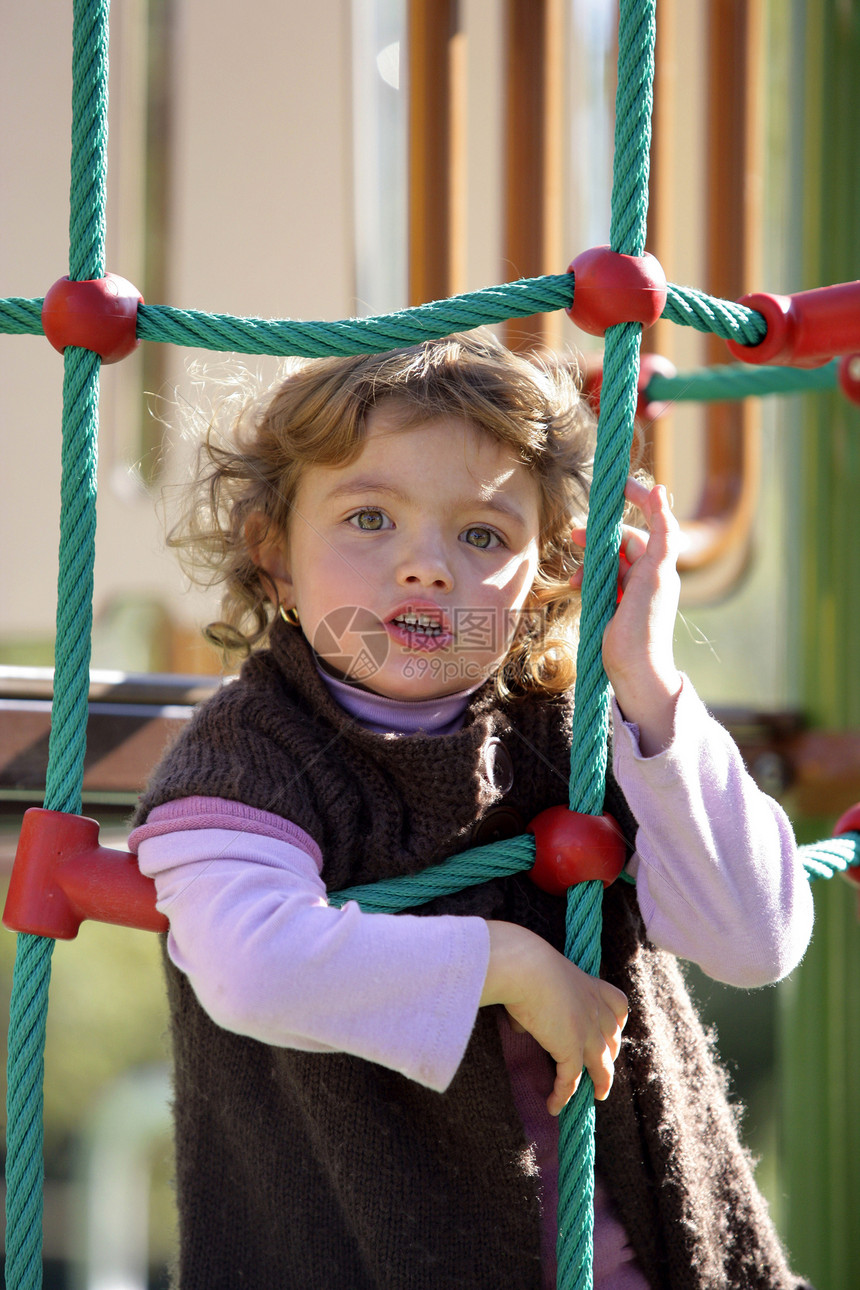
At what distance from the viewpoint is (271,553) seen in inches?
33.4

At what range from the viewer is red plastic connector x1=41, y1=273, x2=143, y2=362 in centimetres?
64

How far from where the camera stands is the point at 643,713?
67 cm

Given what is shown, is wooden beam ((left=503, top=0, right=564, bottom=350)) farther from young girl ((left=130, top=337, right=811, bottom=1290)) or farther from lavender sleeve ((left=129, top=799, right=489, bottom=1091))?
lavender sleeve ((left=129, top=799, right=489, bottom=1091))

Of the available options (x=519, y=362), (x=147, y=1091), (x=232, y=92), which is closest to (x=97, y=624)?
(x=147, y=1091)

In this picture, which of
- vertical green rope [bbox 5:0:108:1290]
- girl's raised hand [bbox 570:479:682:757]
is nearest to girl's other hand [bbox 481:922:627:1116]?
girl's raised hand [bbox 570:479:682:757]

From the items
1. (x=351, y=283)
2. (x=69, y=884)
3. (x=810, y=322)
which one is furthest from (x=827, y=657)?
(x=69, y=884)

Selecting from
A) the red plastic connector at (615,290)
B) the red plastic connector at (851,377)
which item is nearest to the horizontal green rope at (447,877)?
the red plastic connector at (615,290)

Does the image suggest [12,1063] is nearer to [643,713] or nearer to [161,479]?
[643,713]

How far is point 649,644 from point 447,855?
7.2 inches

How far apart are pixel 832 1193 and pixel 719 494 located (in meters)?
0.96

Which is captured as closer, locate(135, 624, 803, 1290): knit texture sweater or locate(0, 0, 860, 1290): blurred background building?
locate(135, 624, 803, 1290): knit texture sweater

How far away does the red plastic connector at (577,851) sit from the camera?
0.68 meters

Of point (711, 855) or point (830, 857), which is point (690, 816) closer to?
point (711, 855)
